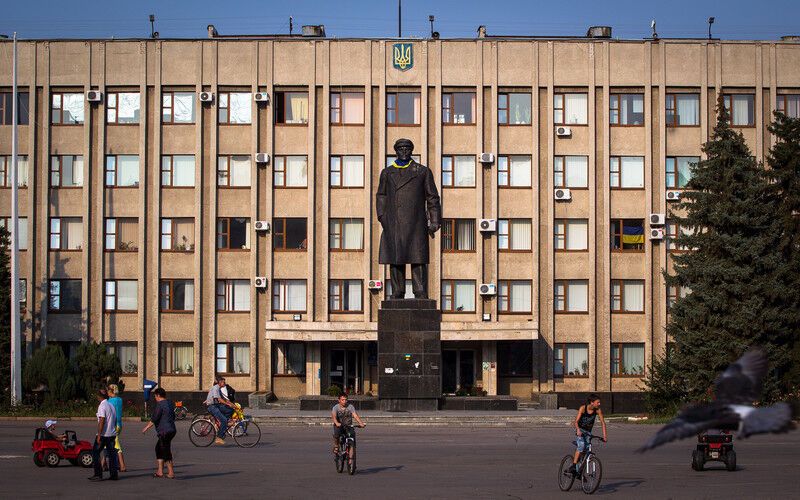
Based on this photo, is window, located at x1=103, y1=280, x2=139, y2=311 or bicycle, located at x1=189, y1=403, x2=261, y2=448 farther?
window, located at x1=103, y1=280, x2=139, y2=311

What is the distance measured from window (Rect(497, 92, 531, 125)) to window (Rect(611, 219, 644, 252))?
5.87 m

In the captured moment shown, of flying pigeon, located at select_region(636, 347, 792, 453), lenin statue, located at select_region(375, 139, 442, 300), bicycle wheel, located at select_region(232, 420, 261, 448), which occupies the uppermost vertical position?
lenin statue, located at select_region(375, 139, 442, 300)

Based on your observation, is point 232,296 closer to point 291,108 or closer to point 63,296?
point 63,296

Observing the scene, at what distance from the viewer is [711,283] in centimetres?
4153

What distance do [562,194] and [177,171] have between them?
16.0 m

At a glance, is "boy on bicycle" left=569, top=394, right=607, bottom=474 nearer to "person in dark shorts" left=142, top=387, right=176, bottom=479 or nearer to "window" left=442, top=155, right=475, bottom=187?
"person in dark shorts" left=142, top=387, right=176, bottom=479

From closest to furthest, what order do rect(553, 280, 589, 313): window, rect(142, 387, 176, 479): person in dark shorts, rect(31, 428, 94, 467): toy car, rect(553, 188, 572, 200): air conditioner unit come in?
1. rect(142, 387, 176, 479): person in dark shorts
2. rect(31, 428, 94, 467): toy car
3. rect(553, 188, 572, 200): air conditioner unit
4. rect(553, 280, 589, 313): window

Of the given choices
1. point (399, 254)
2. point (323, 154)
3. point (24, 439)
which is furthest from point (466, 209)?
point (24, 439)

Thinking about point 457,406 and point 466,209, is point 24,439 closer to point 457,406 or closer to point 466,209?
point 457,406

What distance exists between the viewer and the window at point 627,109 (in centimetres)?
5006

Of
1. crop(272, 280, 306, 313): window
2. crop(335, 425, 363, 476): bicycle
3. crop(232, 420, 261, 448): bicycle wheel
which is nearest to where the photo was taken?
crop(335, 425, 363, 476): bicycle

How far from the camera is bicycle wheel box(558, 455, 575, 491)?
20.3 m

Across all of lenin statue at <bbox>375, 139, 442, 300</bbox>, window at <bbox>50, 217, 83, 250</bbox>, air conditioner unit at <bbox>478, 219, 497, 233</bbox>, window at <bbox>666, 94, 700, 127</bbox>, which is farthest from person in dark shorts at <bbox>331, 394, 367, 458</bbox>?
window at <bbox>666, 94, 700, 127</bbox>

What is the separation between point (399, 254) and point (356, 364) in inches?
576
